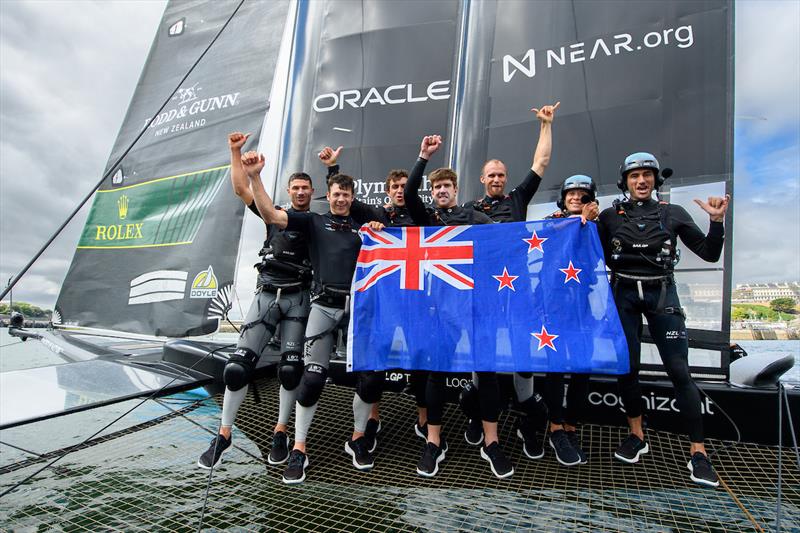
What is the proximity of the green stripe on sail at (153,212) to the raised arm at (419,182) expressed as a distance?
14.3 feet

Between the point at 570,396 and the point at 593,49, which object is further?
the point at 593,49

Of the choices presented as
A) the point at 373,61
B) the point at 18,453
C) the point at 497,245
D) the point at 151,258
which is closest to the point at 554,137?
the point at 497,245

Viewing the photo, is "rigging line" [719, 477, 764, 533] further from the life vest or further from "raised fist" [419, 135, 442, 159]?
"raised fist" [419, 135, 442, 159]

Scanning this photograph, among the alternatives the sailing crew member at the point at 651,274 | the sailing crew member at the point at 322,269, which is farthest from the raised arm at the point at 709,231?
the sailing crew member at the point at 322,269

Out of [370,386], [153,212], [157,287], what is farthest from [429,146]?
[153,212]

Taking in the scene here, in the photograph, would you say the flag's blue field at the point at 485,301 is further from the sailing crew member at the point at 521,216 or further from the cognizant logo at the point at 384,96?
the cognizant logo at the point at 384,96

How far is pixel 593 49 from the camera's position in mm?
3922

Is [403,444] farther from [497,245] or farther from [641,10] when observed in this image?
[641,10]

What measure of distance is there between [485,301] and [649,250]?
0.95m

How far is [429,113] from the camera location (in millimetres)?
4797

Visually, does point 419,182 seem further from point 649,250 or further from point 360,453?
point 360,453

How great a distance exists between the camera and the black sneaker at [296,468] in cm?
227

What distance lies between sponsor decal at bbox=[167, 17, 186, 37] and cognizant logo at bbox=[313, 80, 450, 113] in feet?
12.9

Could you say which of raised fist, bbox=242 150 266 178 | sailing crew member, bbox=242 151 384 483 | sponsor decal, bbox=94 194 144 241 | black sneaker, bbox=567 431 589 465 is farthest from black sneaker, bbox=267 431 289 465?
sponsor decal, bbox=94 194 144 241
